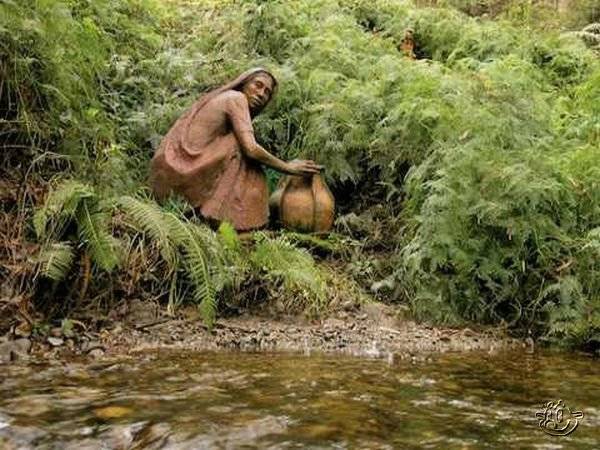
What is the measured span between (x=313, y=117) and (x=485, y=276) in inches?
88.9

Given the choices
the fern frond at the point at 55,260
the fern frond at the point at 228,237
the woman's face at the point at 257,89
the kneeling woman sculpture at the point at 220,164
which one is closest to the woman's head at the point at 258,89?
the woman's face at the point at 257,89

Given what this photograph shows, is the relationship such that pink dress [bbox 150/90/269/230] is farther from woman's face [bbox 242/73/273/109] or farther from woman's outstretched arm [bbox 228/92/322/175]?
woman's face [bbox 242/73/273/109]

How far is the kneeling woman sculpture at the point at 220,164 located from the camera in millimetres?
5551

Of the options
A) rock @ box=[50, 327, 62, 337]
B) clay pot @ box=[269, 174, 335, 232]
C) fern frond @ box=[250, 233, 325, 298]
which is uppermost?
clay pot @ box=[269, 174, 335, 232]

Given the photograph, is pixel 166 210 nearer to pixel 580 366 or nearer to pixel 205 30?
pixel 580 366

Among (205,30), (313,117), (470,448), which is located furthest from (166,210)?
(205,30)

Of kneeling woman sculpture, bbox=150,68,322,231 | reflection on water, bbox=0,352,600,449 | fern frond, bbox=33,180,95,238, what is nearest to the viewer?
reflection on water, bbox=0,352,600,449

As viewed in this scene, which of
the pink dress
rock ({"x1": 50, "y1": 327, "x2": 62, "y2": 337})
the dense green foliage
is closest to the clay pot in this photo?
the pink dress

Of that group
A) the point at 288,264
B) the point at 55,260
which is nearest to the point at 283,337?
the point at 288,264

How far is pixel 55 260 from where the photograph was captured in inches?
169

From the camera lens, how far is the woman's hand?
578 centimetres

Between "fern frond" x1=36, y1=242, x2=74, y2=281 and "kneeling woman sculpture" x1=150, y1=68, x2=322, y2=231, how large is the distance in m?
1.32

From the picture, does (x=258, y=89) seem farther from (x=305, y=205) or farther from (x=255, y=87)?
(x=305, y=205)

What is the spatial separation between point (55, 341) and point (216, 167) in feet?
6.22
